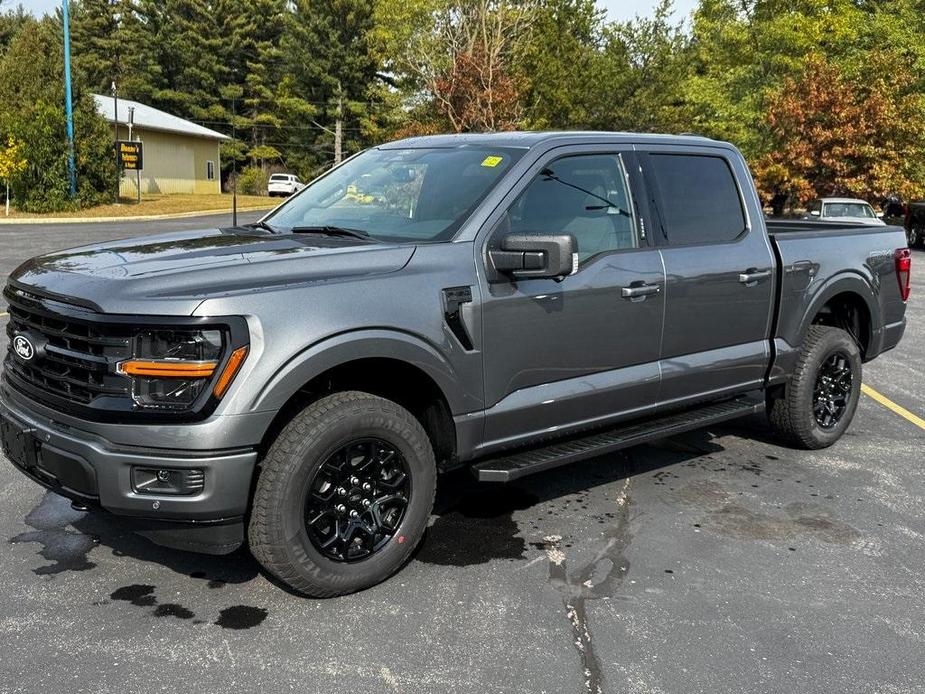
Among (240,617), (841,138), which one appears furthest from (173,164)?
(240,617)

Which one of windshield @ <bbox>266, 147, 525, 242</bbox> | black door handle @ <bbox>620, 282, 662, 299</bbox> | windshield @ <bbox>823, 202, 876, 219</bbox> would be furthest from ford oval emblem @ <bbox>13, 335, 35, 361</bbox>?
windshield @ <bbox>823, 202, 876, 219</bbox>

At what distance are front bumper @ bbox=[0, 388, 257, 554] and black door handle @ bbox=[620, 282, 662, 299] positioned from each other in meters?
2.06

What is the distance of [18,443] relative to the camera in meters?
3.54

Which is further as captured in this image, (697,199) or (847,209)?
(847,209)

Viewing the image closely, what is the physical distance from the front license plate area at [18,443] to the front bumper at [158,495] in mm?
95

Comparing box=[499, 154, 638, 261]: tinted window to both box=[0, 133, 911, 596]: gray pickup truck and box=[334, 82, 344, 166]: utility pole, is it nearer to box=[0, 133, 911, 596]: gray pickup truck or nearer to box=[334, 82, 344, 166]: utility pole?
box=[0, 133, 911, 596]: gray pickup truck

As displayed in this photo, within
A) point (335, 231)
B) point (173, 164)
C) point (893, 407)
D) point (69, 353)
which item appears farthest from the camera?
point (173, 164)

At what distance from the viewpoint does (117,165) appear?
34.0m

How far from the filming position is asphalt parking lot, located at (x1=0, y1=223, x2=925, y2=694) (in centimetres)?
306

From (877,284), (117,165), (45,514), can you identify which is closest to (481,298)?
(45,514)

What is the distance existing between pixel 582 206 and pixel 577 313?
594 mm

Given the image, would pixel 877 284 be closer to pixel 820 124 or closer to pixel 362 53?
pixel 820 124

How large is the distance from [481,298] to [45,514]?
2.50 m

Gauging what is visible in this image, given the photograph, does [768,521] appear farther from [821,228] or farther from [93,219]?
[93,219]
